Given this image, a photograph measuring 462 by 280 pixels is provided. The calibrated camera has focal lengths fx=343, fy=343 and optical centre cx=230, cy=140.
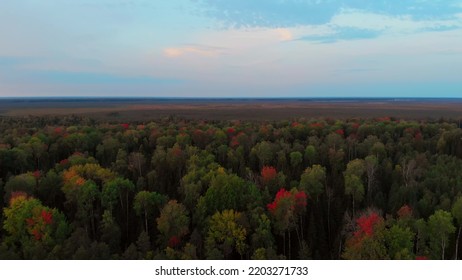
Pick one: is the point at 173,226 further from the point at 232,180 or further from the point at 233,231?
the point at 232,180

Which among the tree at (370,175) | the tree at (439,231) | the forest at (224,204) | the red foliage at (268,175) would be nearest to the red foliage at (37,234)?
the forest at (224,204)

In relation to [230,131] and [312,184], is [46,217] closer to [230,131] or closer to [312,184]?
[312,184]

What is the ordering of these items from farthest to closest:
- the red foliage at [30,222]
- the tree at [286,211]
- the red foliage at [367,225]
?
the tree at [286,211]
the red foliage at [30,222]
the red foliage at [367,225]

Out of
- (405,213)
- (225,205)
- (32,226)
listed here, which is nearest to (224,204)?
(225,205)

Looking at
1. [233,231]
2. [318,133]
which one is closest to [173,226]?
[233,231]

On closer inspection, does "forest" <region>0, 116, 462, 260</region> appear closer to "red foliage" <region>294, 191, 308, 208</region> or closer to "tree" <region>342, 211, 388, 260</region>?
"tree" <region>342, 211, 388, 260</region>

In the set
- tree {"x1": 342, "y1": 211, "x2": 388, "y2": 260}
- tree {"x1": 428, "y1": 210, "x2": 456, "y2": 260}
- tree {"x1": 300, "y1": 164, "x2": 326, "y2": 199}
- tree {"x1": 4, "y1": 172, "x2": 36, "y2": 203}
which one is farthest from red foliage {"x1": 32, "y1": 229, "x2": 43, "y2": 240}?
tree {"x1": 428, "y1": 210, "x2": 456, "y2": 260}

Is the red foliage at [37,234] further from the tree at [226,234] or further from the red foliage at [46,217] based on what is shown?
the tree at [226,234]
